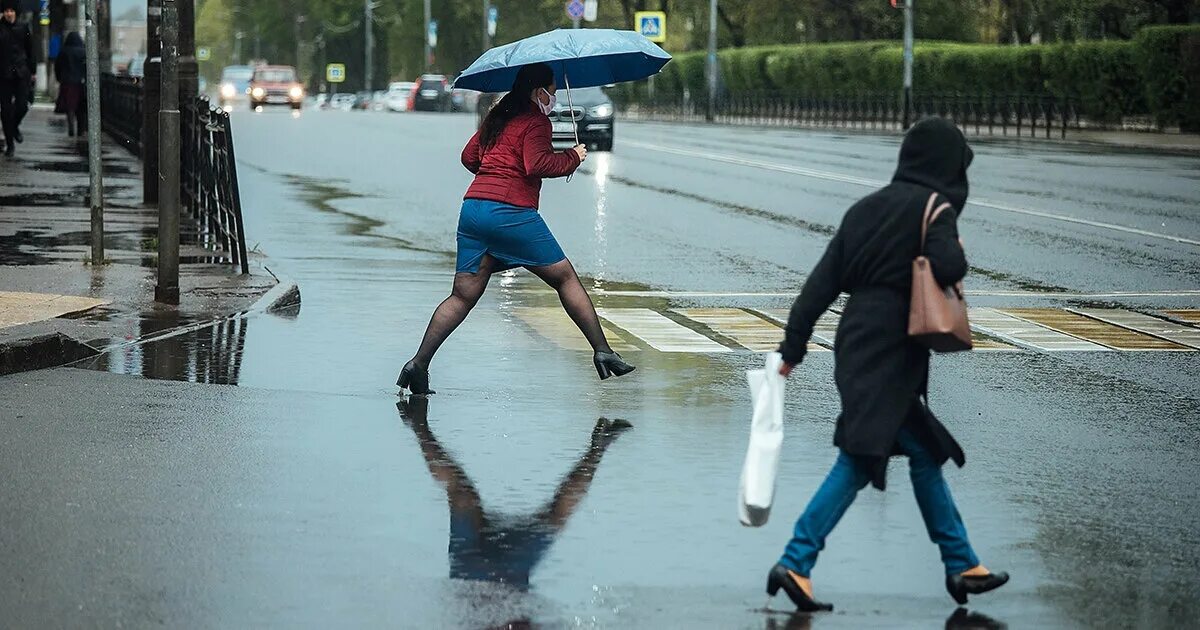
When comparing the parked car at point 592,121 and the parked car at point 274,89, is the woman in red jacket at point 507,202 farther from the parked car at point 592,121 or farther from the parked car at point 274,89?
the parked car at point 274,89

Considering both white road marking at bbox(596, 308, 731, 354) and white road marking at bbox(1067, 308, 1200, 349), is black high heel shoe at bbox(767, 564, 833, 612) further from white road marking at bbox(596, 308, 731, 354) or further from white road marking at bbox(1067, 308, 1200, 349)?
white road marking at bbox(1067, 308, 1200, 349)

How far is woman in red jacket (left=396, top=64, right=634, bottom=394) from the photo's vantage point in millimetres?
9898

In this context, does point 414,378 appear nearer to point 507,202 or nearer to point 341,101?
point 507,202

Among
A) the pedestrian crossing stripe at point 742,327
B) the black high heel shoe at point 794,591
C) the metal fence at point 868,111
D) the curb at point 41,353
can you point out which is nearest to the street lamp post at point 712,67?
the metal fence at point 868,111

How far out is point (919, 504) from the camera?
247 inches

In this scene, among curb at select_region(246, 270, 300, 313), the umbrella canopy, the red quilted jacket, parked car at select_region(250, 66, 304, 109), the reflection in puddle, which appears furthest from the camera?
parked car at select_region(250, 66, 304, 109)

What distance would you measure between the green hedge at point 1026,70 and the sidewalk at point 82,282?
91.9 ft

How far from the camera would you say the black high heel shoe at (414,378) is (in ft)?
32.4

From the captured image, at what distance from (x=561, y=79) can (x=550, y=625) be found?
5393mm

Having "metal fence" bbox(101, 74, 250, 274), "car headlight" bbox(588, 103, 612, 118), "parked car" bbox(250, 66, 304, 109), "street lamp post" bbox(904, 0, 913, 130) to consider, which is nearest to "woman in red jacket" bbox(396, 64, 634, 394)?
"metal fence" bbox(101, 74, 250, 274)

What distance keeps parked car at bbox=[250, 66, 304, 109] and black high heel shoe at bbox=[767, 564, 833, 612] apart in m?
77.1

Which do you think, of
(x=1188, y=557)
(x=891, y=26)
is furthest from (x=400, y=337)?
(x=891, y=26)

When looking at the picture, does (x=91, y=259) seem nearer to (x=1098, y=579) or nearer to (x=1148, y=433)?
(x=1148, y=433)

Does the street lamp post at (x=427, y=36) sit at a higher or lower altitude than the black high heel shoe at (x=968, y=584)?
higher
